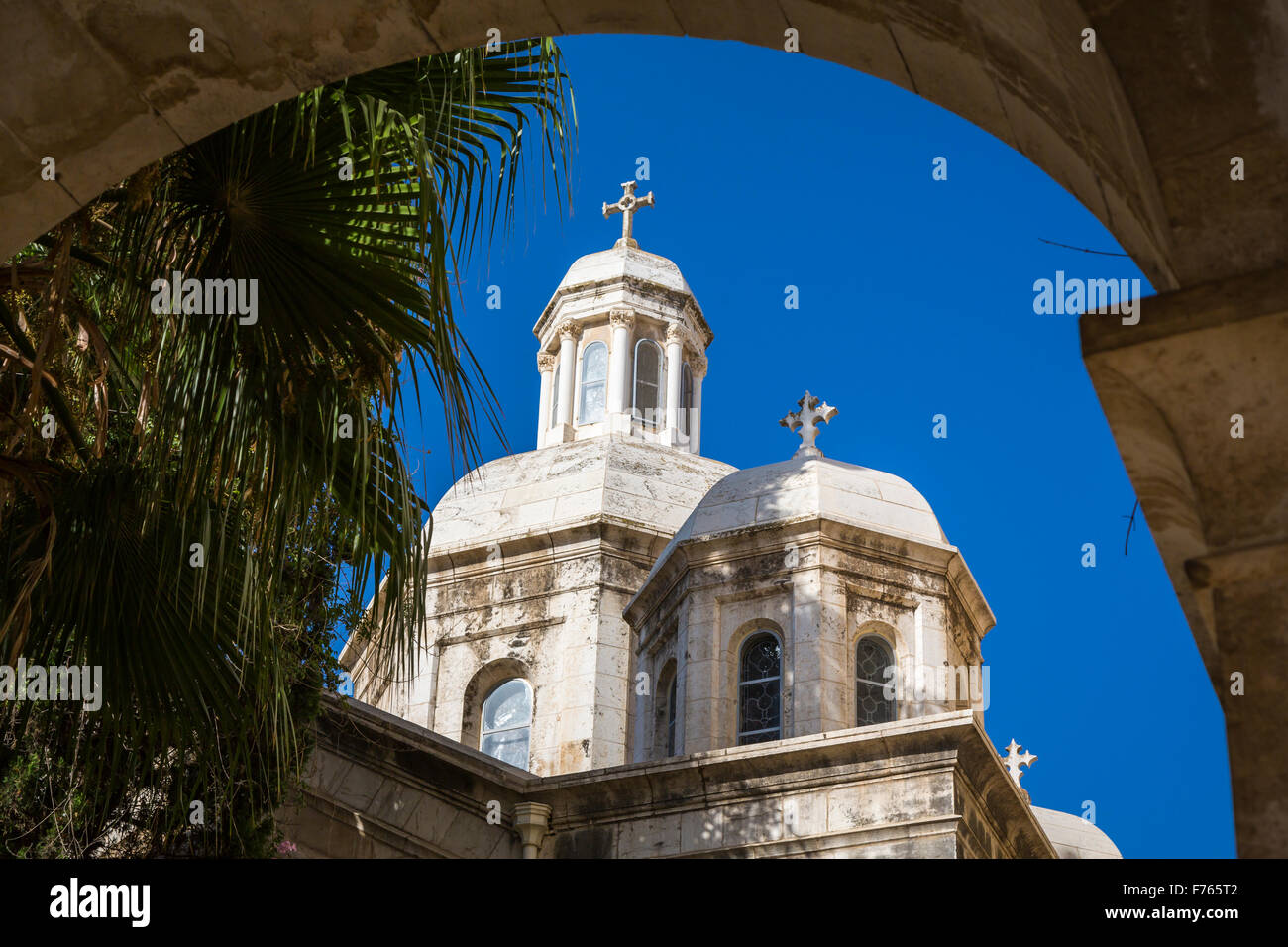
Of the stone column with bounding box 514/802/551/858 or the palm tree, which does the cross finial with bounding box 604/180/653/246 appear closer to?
the stone column with bounding box 514/802/551/858

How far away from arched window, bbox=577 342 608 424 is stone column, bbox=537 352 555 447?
75cm

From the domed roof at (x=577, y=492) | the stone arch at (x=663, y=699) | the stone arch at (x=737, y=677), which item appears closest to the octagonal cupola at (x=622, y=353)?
the domed roof at (x=577, y=492)

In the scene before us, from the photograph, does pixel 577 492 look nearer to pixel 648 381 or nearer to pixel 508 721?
pixel 508 721

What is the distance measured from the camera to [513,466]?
907 inches

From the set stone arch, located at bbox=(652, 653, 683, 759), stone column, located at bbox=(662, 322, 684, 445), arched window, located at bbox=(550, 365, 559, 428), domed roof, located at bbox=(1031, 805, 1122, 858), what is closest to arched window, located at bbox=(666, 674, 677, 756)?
stone arch, located at bbox=(652, 653, 683, 759)

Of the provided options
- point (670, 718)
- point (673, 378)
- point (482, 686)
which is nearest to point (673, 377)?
point (673, 378)

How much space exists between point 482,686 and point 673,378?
6.62 m

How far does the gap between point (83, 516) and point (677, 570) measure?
40.2ft

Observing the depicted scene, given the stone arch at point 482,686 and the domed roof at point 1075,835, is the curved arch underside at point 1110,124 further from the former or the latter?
the domed roof at point 1075,835

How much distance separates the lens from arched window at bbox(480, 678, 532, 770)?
19953 mm
